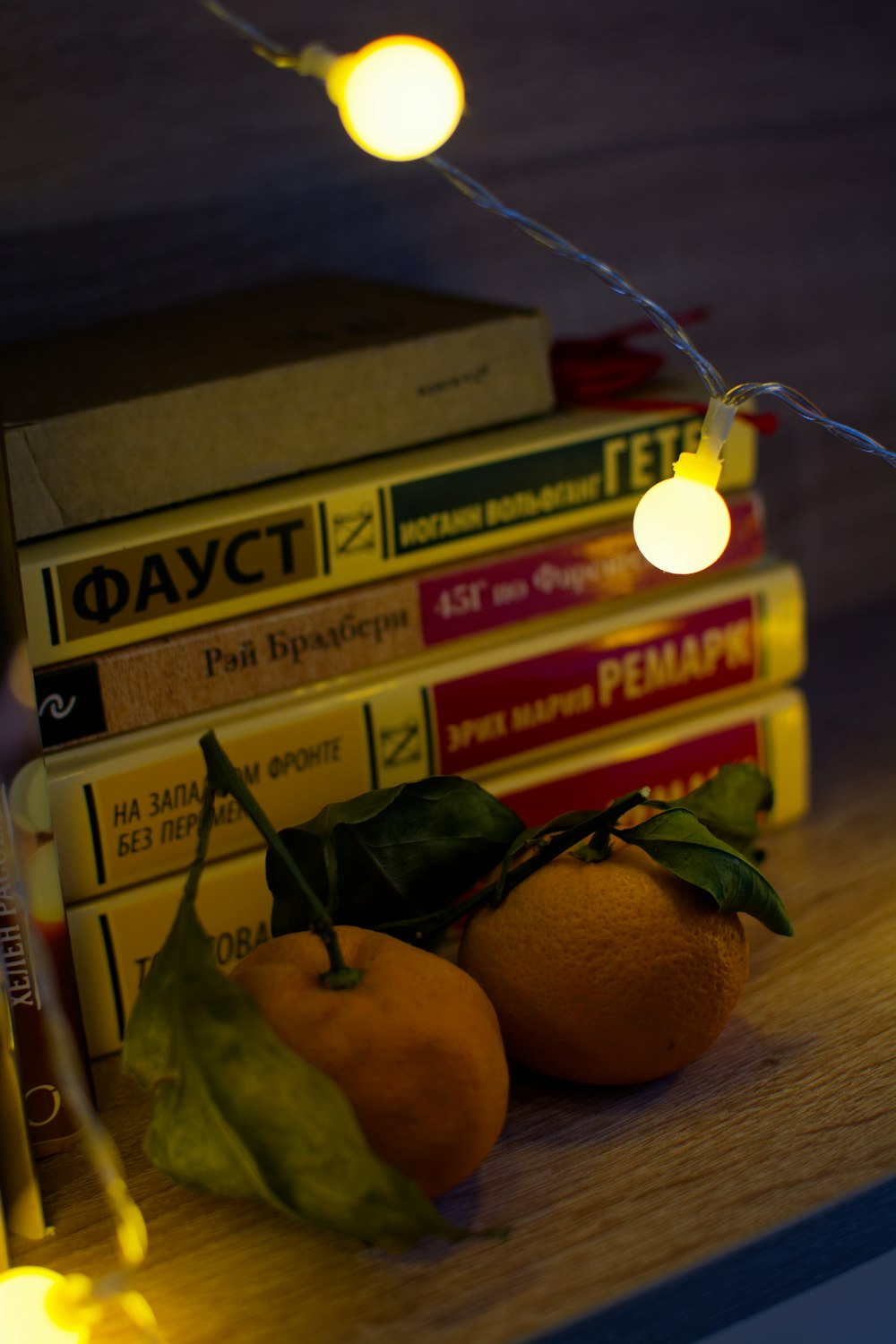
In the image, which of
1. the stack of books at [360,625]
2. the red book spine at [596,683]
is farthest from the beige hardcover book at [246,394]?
the red book spine at [596,683]

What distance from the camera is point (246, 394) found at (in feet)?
1.92

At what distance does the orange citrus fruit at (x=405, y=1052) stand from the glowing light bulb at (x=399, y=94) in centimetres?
26

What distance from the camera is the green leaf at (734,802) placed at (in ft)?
1.85

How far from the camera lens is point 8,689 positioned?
0.47 meters

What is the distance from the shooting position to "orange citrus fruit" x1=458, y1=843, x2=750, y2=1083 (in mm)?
493

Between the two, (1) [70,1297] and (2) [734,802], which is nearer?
(1) [70,1297]

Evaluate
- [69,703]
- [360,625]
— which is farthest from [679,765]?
[69,703]

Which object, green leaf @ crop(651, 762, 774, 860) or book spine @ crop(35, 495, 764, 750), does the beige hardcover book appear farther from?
green leaf @ crop(651, 762, 774, 860)

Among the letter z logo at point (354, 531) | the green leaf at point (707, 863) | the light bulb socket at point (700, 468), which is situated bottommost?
the green leaf at point (707, 863)

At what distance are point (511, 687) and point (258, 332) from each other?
0.20 metres

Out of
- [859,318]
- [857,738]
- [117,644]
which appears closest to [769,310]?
[859,318]

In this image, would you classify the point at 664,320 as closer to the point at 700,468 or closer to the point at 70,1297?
the point at 700,468

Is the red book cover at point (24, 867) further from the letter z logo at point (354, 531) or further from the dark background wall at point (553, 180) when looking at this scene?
the dark background wall at point (553, 180)

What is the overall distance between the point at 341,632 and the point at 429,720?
0.18ft
